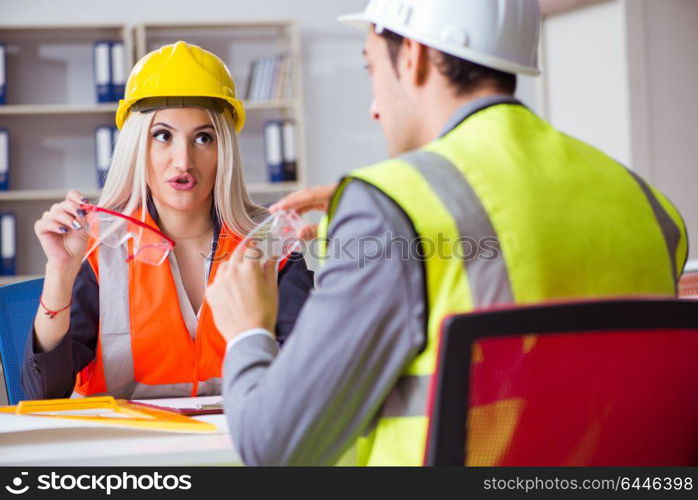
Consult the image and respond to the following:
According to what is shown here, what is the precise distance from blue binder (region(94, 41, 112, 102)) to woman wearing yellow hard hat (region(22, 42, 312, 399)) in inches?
114

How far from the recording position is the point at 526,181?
924 millimetres

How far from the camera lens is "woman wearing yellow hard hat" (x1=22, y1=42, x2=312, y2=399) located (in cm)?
194

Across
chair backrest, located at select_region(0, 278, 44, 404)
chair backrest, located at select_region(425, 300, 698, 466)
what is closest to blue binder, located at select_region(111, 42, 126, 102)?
chair backrest, located at select_region(0, 278, 44, 404)

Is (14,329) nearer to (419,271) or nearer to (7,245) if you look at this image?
(419,271)

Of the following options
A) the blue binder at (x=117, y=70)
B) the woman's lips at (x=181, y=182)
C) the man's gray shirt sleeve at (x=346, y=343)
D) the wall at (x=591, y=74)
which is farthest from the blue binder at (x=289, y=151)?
the man's gray shirt sleeve at (x=346, y=343)

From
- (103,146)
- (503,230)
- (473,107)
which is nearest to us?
(503,230)

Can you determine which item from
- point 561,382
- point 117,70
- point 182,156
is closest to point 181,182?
point 182,156

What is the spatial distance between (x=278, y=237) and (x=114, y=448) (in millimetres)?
385

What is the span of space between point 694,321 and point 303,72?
4.95 metres

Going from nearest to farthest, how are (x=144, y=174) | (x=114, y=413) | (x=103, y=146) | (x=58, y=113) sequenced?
(x=114, y=413), (x=144, y=174), (x=103, y=146), (x=58, y=113)

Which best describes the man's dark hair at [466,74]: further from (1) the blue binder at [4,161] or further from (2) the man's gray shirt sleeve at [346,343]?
(1) the blue binder at [4,161]

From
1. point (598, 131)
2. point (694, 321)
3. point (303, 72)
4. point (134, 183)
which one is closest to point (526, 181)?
point (694, 321)

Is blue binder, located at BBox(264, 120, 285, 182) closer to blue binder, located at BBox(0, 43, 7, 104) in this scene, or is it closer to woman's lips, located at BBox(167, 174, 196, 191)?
blue binder, located at BBox(0, 43, 7, 104)

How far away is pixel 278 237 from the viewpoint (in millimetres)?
1350
